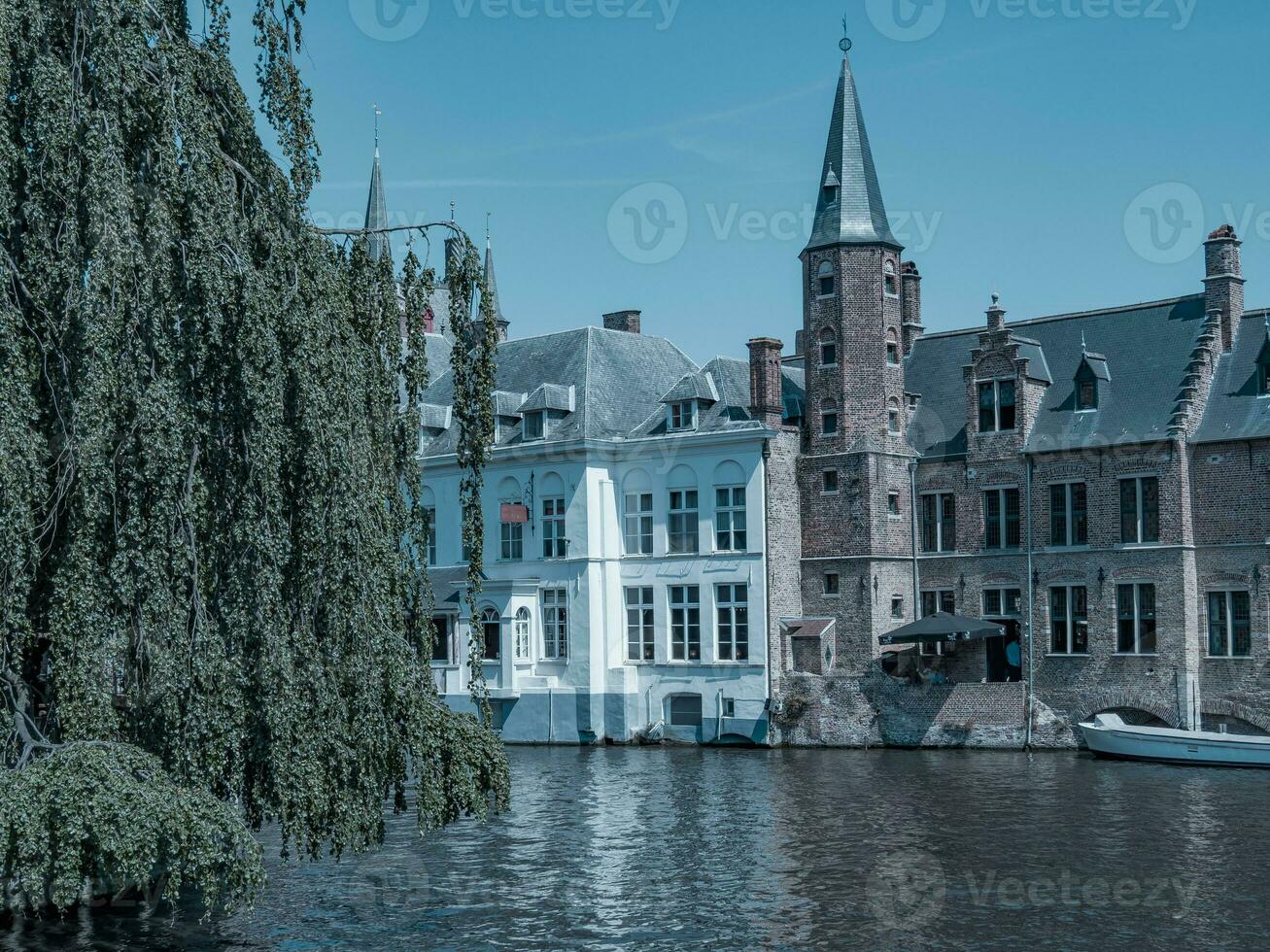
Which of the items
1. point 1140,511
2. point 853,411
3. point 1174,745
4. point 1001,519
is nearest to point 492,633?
point 853,411

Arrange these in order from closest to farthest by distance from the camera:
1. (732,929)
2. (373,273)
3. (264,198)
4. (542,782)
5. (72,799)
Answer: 1. (72,799)
2. (264,198)
3. (373,273)
4. (732,929)
5. (542,782)

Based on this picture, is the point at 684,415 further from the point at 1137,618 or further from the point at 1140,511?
the point at 1137,618

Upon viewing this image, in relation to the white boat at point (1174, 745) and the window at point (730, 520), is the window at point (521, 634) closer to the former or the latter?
the window at point (730, 520)

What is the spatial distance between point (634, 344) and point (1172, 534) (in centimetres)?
1735

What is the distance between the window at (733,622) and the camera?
4088 cm

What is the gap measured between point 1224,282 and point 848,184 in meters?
10.3

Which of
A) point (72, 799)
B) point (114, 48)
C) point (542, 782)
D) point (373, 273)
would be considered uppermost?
point (114, 48)

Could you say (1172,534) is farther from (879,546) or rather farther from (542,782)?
(542,782)

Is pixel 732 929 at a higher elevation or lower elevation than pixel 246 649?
lower

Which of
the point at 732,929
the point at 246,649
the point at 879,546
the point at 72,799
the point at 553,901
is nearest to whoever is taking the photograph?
the point at 72,799

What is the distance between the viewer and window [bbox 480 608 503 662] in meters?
43.6

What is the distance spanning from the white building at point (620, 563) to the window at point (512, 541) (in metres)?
0.05

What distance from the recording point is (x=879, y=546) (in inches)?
1623

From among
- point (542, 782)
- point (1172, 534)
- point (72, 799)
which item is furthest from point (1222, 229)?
point (72, 799)
